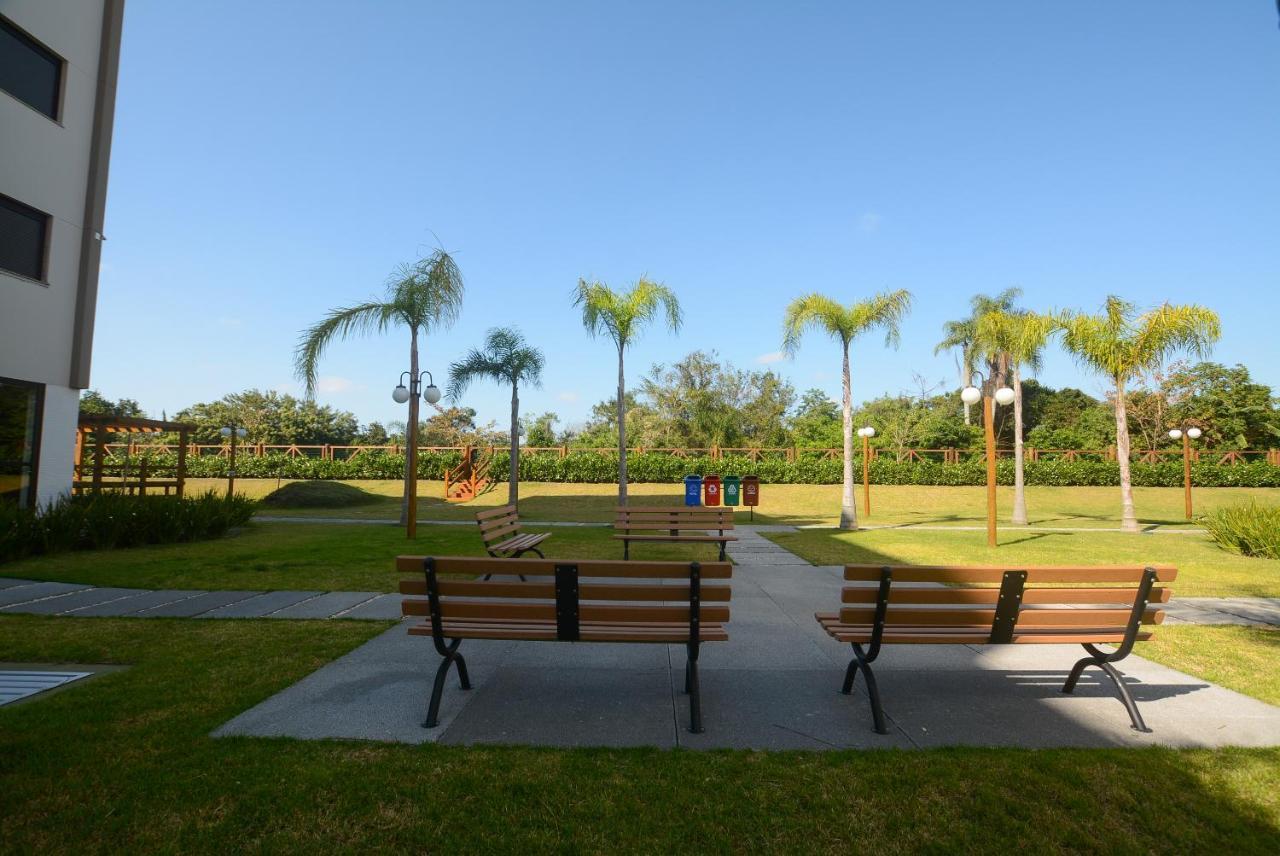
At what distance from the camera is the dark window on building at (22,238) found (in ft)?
38.0

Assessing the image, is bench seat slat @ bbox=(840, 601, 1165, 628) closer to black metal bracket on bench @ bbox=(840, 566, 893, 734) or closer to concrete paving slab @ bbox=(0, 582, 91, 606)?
black metal bracket on bench @ bbox=(840, 566, 893, 734)

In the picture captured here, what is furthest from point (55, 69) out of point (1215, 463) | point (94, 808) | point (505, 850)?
point (1215, 463)

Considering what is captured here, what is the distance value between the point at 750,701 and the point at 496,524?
16.4 ft

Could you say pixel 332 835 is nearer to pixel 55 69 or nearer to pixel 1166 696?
pixel 1166 696

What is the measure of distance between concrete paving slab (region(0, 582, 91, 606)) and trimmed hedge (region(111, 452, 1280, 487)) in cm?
2501

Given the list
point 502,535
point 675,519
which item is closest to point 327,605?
point 502,535

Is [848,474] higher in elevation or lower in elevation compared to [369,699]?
higher

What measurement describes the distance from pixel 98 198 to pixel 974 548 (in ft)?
62.3

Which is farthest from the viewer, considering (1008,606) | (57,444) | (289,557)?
(57,444)

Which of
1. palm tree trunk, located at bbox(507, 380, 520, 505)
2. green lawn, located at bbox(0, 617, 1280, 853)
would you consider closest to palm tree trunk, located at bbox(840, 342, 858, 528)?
palm tree trunk, located at bbox(507, 380, 520, 505)

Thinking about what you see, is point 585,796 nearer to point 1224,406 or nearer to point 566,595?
point 566,595

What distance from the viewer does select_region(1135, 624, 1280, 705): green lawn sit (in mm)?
4527

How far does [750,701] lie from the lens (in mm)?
4031

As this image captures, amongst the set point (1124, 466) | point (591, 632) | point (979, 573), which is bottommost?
point (591, 632)
